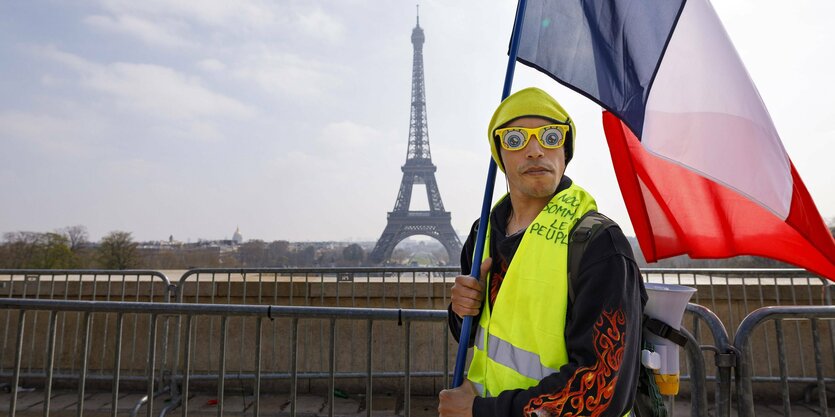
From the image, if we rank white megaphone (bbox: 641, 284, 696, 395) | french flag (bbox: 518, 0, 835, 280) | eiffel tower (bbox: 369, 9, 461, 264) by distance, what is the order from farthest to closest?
eiffel tower (bbox: 369, 9, 461, 264) < french flag (bbox: 518, 0, 835, 280) < white megaphone (bbox: 641, 284, 696, 395)

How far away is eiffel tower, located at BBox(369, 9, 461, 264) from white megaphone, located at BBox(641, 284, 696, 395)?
34818 mm

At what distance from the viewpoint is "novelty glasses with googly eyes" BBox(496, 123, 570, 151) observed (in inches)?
60.7

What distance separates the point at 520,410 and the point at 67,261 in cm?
3115

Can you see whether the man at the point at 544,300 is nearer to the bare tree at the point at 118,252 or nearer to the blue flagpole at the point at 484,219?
the blue flagpole at the point at 484,219

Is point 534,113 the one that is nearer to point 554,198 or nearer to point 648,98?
point 554,198

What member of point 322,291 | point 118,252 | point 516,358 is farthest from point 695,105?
point 118,252

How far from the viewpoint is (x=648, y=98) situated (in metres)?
2.16

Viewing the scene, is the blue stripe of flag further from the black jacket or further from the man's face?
the black jacket

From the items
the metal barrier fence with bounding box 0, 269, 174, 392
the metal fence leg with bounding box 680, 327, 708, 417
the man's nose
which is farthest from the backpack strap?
the metal barrier fence with bounding box 0, 269, 174, 392

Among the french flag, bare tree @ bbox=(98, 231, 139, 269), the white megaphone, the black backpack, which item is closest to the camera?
the black backpack

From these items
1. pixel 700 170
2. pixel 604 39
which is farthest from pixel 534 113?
pixel 700 170

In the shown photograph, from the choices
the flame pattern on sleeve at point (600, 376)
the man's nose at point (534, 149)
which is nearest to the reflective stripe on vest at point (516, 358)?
the flame pattern on sleeve at point (600, 376)

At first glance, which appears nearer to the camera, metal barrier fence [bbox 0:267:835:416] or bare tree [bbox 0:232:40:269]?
metal barrier fence [bbox 0:267:835:416]

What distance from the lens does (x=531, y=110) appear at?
157 centimetres
